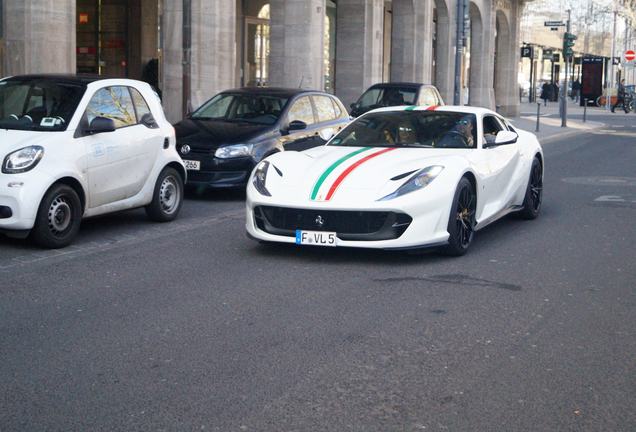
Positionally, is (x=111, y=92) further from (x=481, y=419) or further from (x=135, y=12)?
(x=135, y=12)

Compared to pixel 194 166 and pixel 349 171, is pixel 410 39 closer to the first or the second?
pixel 194 166

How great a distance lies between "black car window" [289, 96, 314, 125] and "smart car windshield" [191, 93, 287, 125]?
6.7 inches

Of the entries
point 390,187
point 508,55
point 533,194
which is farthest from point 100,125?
point 508,55

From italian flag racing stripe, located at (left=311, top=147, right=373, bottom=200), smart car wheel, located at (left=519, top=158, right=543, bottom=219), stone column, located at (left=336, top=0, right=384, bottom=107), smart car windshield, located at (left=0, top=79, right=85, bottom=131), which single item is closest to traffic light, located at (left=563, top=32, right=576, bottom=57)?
stone column, located at (left=336, top=0, right=384, bottom=107)

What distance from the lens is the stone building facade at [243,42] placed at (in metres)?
18.4

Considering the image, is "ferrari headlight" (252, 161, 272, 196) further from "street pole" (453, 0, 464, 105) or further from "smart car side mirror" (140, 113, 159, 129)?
"street pole" (453, 0, 464, 105)

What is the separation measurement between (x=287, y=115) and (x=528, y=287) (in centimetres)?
736

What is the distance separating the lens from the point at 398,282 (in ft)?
26.1

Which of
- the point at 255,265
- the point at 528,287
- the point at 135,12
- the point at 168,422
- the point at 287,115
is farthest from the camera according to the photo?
the point at 135,12

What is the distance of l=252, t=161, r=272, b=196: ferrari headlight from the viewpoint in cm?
896

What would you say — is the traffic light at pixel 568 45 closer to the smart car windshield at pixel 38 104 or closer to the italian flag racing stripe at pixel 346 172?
the italian flag racing stripe at pixel 346 172

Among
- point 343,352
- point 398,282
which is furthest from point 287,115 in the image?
point 343,352

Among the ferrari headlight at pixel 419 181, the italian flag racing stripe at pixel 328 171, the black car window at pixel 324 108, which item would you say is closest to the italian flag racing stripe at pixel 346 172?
the italian flag racing stripe at pixel 328 171

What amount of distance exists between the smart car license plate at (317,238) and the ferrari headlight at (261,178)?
538mm
